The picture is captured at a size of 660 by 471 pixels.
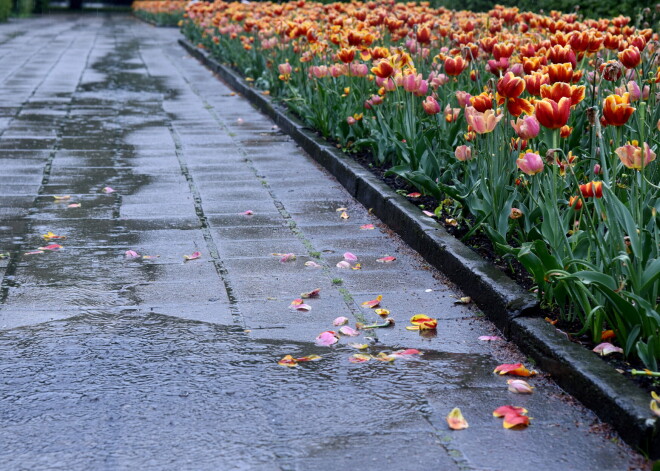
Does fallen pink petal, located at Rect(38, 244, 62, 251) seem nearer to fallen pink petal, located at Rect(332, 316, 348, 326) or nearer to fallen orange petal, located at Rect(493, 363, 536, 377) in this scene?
fallen pink petal, located at Rect(332, 316, 348, 326)

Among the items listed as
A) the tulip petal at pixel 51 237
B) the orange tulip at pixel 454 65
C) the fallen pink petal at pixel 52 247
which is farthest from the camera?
the orange tulip at pixel 454 65

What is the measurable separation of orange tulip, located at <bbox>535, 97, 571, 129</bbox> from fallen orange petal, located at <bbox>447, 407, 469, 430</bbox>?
1.21m

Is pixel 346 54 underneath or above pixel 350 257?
above

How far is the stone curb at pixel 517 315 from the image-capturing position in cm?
265

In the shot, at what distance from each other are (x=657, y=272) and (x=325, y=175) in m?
4.08

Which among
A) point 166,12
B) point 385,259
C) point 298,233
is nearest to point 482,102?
point 385,259

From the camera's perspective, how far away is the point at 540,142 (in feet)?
15.0

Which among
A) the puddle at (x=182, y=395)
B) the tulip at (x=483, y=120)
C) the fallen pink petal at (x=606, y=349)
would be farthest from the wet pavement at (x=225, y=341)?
the tulip at (x=483, y=120)

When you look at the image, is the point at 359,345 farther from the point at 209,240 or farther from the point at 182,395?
the point at 209,240

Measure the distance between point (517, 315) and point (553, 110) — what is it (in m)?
0.79

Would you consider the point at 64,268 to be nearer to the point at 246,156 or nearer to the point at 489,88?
the point at 489,88

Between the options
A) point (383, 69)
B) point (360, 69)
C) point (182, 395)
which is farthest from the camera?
point (360, 69)

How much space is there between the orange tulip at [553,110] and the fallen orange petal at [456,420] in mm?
1214

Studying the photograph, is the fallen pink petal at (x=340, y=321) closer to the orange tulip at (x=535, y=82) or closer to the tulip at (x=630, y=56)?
the orange tulip at (x=535, y=82)
